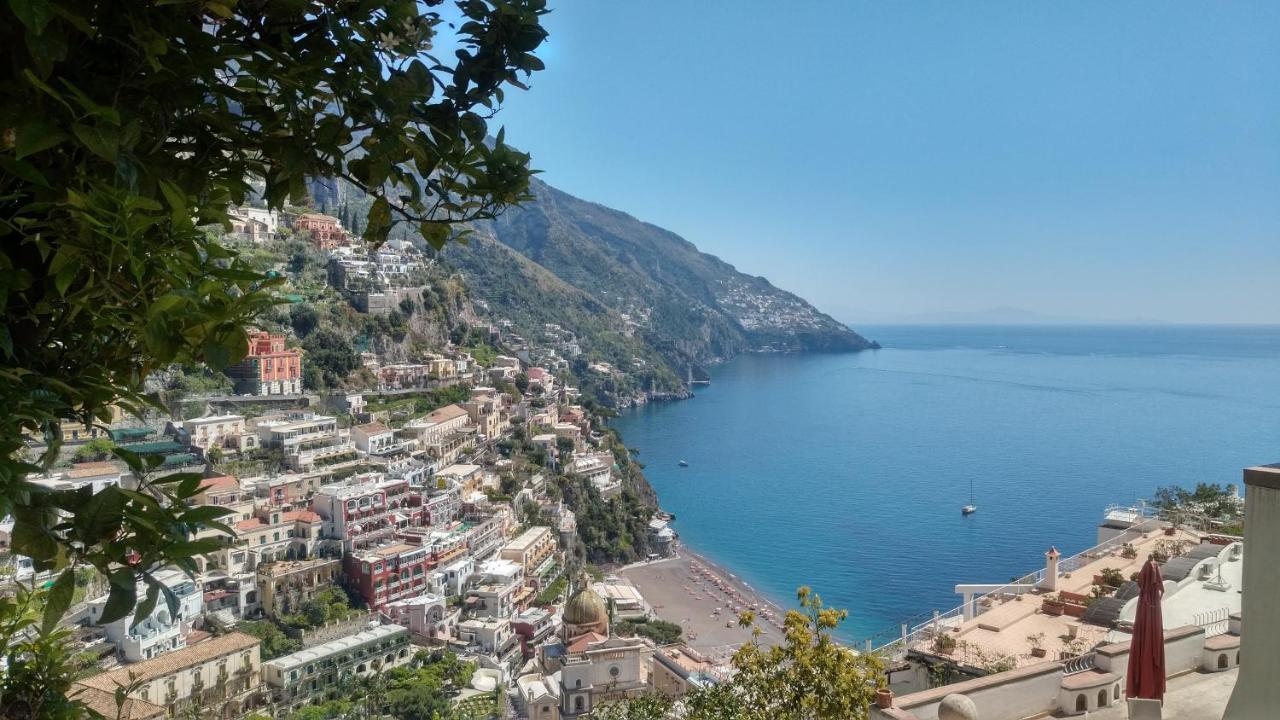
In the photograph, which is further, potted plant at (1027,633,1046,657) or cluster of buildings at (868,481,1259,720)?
potted plant at (1027,633,1046,657)

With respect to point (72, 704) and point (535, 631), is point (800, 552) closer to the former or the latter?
point (535, 631)

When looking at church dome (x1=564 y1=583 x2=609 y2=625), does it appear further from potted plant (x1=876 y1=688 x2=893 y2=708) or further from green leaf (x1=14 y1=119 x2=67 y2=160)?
green leaf (x1=14 y1=119 x2=67 y2=160)

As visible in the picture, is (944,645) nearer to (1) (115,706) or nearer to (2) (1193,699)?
(2) (1193,699)

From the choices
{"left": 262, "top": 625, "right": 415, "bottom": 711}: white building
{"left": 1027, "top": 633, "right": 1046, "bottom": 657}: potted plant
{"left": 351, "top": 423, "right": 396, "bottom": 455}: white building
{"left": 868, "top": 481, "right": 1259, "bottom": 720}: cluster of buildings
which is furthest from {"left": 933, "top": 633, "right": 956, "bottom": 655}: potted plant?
{"left": 351, "top": 423, "right": 396, "bottom": 455}: white building

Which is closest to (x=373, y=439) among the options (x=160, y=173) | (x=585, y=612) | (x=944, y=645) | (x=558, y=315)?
(x=585, y=612)

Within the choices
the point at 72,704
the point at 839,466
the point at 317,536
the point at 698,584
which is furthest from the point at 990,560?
the point at 72,704

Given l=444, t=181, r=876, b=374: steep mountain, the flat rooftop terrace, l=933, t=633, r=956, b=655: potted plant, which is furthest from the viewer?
l=444, t=181, r=876, b=374: steep mountain
